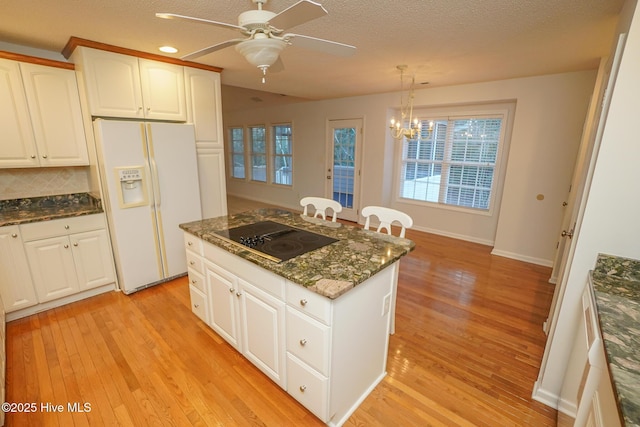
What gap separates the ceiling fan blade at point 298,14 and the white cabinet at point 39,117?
2.61m

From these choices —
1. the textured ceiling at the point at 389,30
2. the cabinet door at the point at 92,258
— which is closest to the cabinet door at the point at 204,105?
the textured ceiling at the point at 389,30

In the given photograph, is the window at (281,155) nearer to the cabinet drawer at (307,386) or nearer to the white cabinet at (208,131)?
the white cabinet at (208,131)

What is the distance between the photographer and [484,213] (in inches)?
174

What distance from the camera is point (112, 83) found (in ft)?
8.55

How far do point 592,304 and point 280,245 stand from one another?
1621 mm

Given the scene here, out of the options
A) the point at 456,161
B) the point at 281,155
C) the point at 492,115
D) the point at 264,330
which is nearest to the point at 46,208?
the point at 264,330

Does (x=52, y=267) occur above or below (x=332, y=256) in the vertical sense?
below

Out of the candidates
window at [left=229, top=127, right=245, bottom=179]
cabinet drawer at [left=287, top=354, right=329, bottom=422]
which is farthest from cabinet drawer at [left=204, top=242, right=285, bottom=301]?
window at [left=229, top=127, right=245, bottom=179]

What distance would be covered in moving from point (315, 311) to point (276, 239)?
2.29 feet

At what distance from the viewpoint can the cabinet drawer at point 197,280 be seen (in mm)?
2233

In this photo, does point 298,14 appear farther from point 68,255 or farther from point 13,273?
point 13,273

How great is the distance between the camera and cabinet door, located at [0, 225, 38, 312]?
2340 millimetres

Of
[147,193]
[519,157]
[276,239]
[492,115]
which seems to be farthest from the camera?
[492,115]

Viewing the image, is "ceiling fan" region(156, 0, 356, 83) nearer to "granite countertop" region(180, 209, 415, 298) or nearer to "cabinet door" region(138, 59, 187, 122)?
"granite countertop" region(180, 209, 415, 298)
